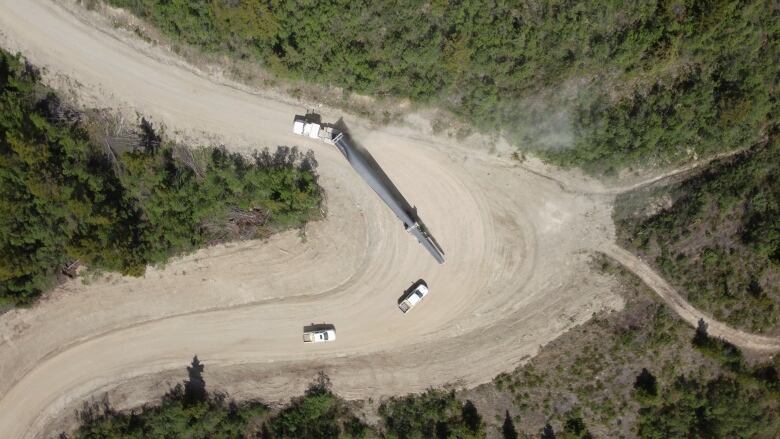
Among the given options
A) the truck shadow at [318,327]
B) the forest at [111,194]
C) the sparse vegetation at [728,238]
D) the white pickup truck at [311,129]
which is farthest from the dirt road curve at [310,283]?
the sparse vegetation at [728,238]

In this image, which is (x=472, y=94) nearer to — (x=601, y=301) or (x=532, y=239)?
(x=532, y=239)

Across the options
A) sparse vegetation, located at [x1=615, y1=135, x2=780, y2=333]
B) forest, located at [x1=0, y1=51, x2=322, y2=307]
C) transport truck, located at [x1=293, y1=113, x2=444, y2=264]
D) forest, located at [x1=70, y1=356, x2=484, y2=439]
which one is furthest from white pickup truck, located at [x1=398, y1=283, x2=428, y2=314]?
sparse vegetation, located at [x1=615, y1=135, x2=780, y2=333]

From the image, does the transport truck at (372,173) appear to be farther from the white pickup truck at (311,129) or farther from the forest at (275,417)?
the forest at (275,417)

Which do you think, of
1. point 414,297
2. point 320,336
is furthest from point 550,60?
point 320,336

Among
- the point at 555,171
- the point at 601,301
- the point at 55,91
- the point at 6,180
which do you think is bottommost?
the point at 601,301

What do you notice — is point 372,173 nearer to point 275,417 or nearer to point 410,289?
point 410,289

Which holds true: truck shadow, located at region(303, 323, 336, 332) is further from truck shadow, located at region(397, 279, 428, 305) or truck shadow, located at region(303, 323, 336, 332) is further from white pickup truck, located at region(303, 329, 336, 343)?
truck shadow, located at region(397, 279, 428, 305)

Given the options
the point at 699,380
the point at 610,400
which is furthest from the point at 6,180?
the point at 699,380
